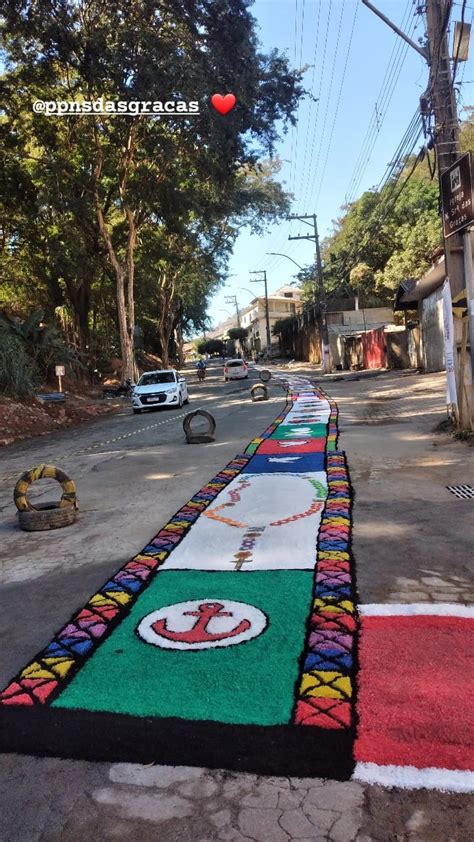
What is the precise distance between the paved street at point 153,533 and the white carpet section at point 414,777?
0.04m

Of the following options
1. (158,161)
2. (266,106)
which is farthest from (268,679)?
(158,161)

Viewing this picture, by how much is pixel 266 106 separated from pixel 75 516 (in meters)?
16.2

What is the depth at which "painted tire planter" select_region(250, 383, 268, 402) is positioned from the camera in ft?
72.4

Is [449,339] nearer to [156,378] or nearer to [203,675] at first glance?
[203,675]

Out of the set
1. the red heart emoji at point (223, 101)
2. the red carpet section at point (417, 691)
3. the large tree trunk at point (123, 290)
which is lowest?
the red carpet section at point (417, 691)

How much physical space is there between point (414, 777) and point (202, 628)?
1.72 m

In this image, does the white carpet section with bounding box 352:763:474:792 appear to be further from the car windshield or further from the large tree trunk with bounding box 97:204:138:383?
the large tree trunk with bounding box 97:204:138:383

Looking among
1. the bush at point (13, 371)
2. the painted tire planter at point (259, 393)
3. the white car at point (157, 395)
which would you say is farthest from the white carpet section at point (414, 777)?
the painted tire planter at point (259, 393)

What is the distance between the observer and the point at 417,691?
10.2ft

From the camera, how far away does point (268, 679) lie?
330cm

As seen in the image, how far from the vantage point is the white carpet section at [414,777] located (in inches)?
96.0

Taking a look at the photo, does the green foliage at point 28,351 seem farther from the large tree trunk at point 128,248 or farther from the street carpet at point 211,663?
the street carpet at point 211,663

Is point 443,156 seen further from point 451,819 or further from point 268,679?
point 451,819

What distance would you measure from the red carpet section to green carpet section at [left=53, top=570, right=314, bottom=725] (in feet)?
1.33
